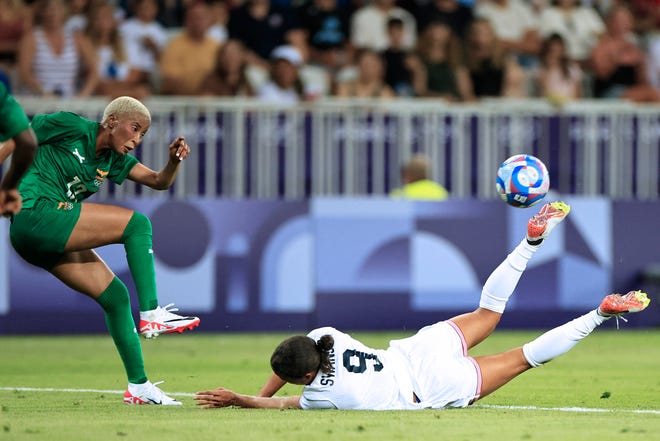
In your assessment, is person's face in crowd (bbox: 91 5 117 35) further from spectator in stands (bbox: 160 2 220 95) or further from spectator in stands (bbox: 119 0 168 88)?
spectator in stands (bbox: 160 2 220 95)

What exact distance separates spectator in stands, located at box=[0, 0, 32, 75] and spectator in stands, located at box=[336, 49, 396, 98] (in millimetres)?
4027

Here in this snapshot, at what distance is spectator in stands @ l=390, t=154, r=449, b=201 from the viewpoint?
55.9 feet

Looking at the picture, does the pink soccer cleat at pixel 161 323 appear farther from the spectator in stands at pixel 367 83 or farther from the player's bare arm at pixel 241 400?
the spectator in stands at pixel 367 83

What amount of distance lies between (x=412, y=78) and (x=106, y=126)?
9.31 m

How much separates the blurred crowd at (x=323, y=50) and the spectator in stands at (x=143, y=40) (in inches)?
0.7

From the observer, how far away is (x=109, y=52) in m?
18.1

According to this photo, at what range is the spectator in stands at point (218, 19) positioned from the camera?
1878 cm

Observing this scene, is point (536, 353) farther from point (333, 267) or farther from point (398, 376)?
point (333, 267)

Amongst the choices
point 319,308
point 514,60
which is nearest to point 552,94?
point 514,60

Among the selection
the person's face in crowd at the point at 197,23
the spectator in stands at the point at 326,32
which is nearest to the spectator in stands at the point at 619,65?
the spectator in stands at the point at 326,32

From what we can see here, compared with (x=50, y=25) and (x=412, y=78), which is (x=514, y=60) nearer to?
(x=412, y=78)

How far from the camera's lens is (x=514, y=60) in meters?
19.6

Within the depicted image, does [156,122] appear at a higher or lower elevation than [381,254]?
higher

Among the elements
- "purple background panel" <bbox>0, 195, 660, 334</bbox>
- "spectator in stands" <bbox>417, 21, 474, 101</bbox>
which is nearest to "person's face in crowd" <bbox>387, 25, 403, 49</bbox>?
"spectator in stands" <bbox>417, 21, 474, 101</bbox>
